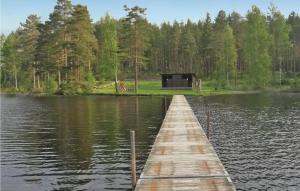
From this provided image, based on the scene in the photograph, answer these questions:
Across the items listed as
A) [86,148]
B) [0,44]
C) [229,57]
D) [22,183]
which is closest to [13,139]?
[86,148]

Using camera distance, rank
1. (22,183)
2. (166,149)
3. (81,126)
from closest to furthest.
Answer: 1. (22,183)
2. (166,149)
3. (81,126)

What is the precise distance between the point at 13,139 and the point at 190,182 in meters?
19.7

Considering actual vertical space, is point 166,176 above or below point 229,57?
below

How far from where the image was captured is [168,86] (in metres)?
102

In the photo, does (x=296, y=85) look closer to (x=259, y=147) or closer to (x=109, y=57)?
(x=109, y=57)

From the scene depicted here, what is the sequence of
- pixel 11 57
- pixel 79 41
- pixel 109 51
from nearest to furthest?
pixel 79 41, pixel 109 51, pixel 11 57

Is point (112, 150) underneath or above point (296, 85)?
underneath

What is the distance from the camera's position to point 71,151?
85.8 ft

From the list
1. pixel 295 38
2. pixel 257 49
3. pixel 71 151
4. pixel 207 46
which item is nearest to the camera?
pixel 71 151

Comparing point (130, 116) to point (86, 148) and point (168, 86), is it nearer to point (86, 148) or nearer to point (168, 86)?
point (86, 148)

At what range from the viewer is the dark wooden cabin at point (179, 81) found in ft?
330

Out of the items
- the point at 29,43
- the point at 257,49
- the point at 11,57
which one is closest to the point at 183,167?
the point at 257,49

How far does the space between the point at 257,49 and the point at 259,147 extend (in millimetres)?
76923

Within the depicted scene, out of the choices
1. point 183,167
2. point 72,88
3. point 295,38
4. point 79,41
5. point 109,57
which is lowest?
point 183,167
